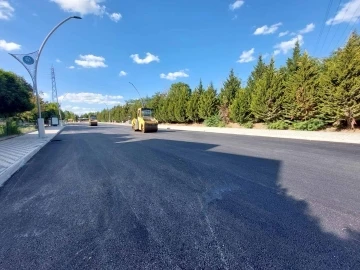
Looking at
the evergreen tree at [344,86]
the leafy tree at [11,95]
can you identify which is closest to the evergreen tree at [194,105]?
the evergreen tree at [344,86]

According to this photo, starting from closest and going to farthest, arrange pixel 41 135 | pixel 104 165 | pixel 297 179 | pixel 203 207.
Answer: pixel 203 207 < pixel 297 179 < pixel 104 165 < pixel 41 135

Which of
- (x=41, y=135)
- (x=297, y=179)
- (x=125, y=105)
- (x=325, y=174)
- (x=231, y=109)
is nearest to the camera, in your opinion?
(x=297, y=179)

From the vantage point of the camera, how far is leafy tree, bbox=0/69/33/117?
14.0 m

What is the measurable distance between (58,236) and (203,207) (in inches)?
83.2

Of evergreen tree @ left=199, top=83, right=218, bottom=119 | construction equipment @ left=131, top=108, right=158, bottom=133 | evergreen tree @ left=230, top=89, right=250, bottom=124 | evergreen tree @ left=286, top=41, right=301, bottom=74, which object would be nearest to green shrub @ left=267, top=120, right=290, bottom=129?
evergreen tree @ left=230, top=89, right=250, bottom=124

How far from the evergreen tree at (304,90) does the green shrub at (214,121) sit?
9.38 meters

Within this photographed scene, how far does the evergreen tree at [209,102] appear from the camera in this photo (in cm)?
2848

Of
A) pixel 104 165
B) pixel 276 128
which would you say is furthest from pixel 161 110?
pixel 104 165

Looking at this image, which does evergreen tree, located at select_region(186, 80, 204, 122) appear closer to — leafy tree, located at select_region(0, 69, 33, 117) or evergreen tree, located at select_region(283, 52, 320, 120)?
evergreen tree, located at select_region(283, 52, 320, 120)

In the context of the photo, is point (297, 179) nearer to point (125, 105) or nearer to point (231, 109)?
point (231, 109)

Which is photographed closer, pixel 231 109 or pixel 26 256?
pixel 26 256

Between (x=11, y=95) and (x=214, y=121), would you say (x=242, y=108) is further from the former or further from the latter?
(x=11, y=95)

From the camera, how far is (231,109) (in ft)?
79.2

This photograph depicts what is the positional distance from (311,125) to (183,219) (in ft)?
57.7
